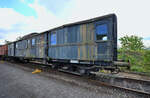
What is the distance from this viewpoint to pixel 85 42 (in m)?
5.92

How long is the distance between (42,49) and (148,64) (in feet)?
33.3

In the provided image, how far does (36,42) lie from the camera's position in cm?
1043

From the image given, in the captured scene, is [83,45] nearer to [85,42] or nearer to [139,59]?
[85,42]

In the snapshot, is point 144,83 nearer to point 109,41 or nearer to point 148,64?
point 109,41

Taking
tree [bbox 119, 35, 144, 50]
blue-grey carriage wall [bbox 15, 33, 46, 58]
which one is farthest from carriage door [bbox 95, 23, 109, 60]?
tree [bbox 119, 35, 144, 50]

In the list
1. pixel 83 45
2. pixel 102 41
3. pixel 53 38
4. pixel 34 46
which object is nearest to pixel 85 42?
pixel 83 45

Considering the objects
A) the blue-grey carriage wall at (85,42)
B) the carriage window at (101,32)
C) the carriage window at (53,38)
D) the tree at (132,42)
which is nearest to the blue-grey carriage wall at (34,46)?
the carriage window at (53,38)

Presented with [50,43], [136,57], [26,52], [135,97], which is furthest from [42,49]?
[136,57]

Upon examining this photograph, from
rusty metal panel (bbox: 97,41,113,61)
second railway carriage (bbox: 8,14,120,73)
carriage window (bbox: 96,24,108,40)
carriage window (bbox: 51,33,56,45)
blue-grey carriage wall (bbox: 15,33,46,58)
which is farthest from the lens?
blue-grey carriage wall (bbox: 15,33,46,58)

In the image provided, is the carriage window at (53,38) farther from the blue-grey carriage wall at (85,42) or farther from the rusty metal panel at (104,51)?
the rusty metal panel at (104,51)

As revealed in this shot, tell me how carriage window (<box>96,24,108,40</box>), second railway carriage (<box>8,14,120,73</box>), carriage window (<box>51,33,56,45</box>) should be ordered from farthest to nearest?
carriage window (<box>51,33,56,45</box>) → carriage window (<box>96,24,108,40</box>) → second railway carriage (<box>8,14,120,73</box>)

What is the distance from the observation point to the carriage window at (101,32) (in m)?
5.21

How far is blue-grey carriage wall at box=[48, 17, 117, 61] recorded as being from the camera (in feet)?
16.5

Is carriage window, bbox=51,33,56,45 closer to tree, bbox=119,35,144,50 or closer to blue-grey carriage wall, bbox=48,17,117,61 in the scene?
blue-grey carriage wall, bbox=48,17,117,61
